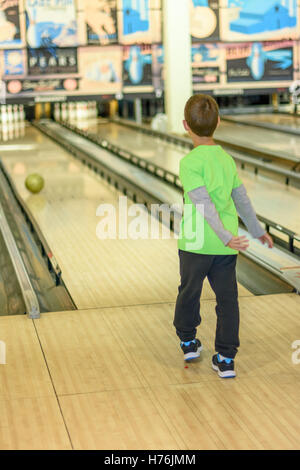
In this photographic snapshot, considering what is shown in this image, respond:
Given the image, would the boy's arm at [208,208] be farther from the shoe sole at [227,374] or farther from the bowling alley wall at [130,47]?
the bowling alley wall at [130,47]

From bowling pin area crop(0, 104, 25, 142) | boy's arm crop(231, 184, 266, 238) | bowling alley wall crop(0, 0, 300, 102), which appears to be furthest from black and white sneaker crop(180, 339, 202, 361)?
bowling pin area crop(0, 104, 25, 142)

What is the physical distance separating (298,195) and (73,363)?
15.1 feet

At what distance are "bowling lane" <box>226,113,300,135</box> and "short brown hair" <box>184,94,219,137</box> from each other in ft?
29.0

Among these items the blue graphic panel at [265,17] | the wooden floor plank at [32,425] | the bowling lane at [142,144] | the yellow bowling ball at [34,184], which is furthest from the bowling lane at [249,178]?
the wooden floor plank at [32,425]

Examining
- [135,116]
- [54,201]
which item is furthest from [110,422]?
[135,116]

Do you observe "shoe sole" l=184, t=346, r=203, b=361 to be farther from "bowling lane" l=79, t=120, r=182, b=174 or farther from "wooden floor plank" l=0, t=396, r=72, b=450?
"bowling lane" l=79, t=120, r=182, b=174

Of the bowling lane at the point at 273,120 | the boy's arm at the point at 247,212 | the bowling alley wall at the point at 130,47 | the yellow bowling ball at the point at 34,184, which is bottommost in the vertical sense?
the yellow bowling ball at the point at 34,184

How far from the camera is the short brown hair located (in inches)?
118

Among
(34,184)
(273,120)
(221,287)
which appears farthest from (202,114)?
(273,120)

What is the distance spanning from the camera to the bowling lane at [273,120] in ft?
40.4

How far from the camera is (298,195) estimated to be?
24.5 feet

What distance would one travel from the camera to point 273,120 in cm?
1362

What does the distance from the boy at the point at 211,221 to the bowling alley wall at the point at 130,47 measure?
28.7ft
